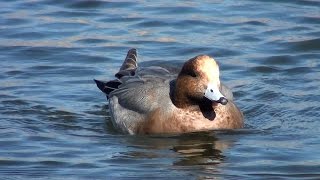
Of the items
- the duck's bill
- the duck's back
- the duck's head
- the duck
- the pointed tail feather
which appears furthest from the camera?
the pointed tail feather

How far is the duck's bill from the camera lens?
1125 cm

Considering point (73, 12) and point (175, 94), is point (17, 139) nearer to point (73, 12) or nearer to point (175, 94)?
point (175, 94)

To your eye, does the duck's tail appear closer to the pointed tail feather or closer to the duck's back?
the pointed tail feather

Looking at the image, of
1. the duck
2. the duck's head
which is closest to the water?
the duck

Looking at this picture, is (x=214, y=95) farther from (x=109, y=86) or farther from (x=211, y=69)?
(x=109, y=86)

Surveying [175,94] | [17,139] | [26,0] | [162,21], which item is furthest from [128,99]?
[26,0]

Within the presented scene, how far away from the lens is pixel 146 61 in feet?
48.0

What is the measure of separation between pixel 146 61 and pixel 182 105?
2780mm

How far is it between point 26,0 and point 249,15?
3573 millimetres

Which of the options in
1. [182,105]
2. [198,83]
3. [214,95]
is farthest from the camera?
[182,105]

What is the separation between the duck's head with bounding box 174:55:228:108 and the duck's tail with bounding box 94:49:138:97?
1.15 metres

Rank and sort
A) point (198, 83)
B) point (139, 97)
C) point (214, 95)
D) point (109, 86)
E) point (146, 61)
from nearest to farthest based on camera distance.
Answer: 1. point (214, 95)
2. point (198, 83)
3. point (139, 97)
4. point (109, 86)
5. point (146, 61)

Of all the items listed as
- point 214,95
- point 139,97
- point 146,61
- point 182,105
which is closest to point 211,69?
point 214,95

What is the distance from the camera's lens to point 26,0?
1797 centimetres
